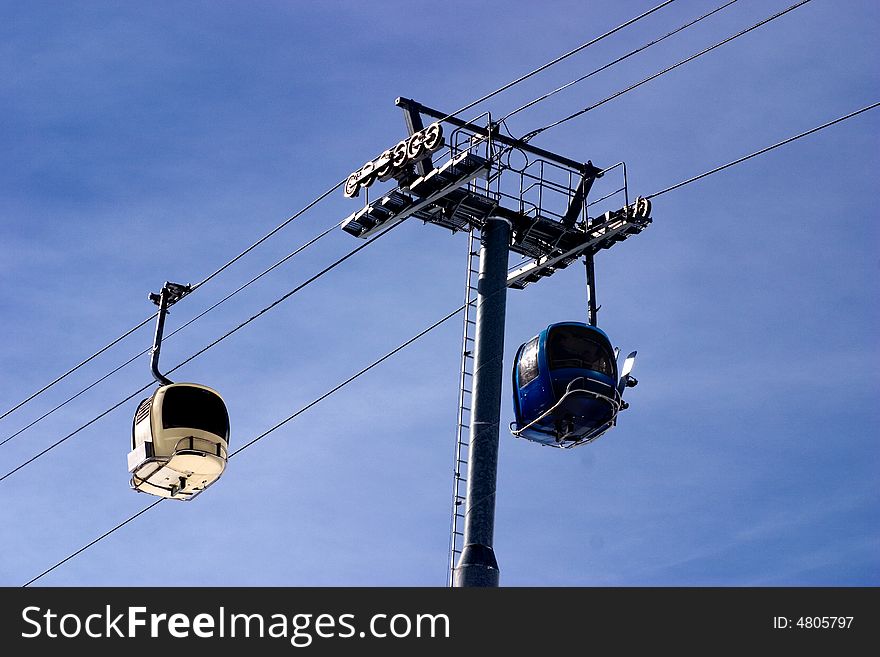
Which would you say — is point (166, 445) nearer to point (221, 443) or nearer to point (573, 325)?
point (221, 443)

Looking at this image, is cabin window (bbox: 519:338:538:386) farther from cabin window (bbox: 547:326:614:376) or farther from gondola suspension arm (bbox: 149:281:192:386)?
gondola suspension arm (bbox: 149:281:192:386)

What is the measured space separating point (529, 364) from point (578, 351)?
0.72 meters

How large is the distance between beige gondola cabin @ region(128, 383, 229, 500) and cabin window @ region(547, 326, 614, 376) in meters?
5.82

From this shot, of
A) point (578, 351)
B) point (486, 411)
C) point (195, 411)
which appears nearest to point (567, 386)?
point (578, 351)

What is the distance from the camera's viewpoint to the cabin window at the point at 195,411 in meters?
29.8

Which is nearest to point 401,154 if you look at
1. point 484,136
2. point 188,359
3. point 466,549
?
point 484,136

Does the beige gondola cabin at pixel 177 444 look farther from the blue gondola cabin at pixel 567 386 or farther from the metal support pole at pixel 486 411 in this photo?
the metal support pole at pixel 486 411

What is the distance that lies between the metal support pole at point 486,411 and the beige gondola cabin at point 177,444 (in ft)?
19.7

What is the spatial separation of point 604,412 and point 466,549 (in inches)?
166

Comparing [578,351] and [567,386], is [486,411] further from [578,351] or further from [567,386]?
[578,351]

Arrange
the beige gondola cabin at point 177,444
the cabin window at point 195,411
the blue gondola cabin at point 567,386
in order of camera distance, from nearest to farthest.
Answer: the blue gondola cabin at point 567,386
the beige gondola cabin at point 177,444
the cabin window at point 195,411

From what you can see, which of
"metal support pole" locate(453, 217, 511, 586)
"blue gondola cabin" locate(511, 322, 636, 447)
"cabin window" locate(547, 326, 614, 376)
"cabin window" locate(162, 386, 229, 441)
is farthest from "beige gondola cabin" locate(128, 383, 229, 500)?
"metal support pole" locate(453, 217, 511, 586)

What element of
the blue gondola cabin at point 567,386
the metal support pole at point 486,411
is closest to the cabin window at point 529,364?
the blue gondola cabin at point 567,386
